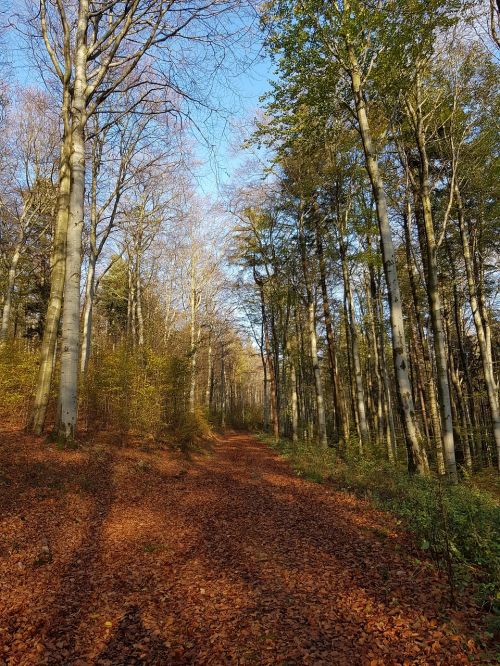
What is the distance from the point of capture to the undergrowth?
356 centimetres

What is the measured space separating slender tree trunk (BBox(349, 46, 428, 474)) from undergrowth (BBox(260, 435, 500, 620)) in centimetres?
75

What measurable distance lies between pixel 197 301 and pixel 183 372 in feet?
33.9

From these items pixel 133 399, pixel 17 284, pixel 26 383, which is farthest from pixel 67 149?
pixel 17 284

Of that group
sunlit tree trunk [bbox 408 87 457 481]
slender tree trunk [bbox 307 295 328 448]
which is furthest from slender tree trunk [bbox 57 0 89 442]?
slender tree trunk [bbox 307 295 328 448]

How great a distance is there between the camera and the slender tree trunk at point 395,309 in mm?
7902

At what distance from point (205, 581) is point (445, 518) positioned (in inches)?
100

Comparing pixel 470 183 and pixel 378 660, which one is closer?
pixel 378 660

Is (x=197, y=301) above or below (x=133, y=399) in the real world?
above

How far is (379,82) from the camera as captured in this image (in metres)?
9.41

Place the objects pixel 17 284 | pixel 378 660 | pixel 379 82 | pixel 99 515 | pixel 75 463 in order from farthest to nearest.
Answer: pixel 17 284 < pixel 379 82 < pixel 75 463 < pixel 99 515 < pixel 378 660

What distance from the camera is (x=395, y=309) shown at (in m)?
8.34

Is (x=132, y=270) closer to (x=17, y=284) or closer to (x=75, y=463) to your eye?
(x=17, y=284)

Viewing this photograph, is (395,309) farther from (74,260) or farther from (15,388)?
(15,388)

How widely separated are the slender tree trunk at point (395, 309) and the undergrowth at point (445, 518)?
75 cm
